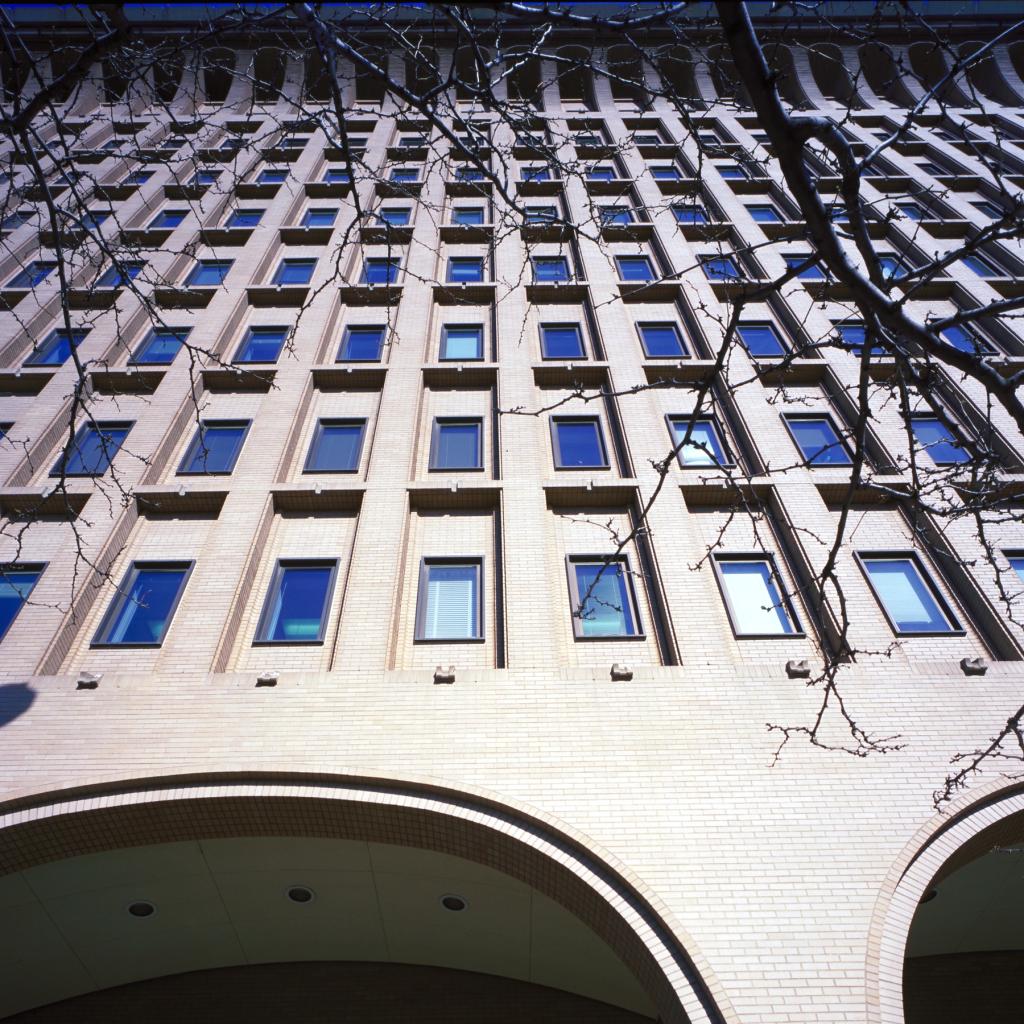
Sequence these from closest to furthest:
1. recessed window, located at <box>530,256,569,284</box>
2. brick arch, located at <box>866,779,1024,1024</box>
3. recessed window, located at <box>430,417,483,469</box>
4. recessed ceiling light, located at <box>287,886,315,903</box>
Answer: brick arch, located at <box>866,779,1024,1024</box>, recessed ceiling light, located at <box>287,886,315,903</box>, recessed window, located at <box>430,417,483,469</box>, recessed window, located at <box>530,256,569,284</box>

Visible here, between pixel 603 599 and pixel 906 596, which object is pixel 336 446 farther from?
pixel 906 596

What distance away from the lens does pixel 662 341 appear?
56.2ft

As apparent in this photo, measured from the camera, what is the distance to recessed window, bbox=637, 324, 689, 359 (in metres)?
16.6

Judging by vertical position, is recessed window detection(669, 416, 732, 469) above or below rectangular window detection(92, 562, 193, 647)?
above

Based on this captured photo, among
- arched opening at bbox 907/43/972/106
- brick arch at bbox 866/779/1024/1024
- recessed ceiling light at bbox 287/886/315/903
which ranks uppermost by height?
arched opening at bbox 907/43/972/106

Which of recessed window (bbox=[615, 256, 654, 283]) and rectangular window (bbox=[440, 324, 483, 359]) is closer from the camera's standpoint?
rectangular window (bbox=[440, 324, 483, 359])

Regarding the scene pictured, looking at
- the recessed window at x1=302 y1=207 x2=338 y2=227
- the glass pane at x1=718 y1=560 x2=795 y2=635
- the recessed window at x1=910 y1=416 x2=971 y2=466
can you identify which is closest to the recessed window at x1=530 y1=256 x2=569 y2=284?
the recessed window at x1=302 y1=207 x2=338 y2=227

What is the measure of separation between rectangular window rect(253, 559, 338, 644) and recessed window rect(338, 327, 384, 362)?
5737mm

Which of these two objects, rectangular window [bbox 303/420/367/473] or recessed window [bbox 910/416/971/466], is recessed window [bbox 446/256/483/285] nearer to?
rectangular window [bbox 303/420/367/473]

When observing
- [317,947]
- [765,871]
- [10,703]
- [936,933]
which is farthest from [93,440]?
[936,933]

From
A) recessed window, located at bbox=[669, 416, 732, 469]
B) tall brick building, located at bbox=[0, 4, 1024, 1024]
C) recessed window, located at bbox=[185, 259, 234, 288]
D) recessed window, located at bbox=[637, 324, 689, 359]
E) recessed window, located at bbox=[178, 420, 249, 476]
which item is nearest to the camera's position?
tall brick building, located at bbox=[0, 4, 1024, 1024]

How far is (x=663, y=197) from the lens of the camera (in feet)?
74.9

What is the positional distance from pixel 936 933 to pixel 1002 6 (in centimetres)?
3769

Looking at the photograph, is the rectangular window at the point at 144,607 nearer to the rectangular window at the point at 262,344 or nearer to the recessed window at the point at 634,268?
the rectangular window at the point at 262,344
